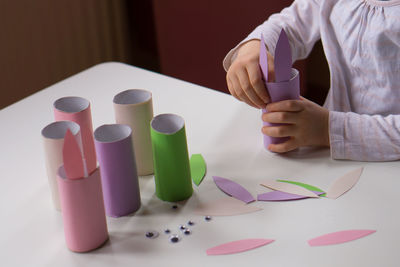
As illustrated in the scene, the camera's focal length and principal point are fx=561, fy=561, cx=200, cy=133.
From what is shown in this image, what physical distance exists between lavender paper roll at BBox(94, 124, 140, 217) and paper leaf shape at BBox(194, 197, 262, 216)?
0.09 meters

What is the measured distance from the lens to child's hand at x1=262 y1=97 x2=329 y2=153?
85cm

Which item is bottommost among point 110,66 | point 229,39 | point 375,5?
point 229,39

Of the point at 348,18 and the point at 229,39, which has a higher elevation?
the point at 348,18

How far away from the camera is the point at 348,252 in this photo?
0.67 m

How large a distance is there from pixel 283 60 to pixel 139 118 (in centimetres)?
22

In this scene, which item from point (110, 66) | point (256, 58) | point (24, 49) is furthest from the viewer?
point (24, 49)

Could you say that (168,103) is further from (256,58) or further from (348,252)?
(348,252)

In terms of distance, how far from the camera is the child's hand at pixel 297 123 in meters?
0.85

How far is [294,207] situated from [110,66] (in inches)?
24.5

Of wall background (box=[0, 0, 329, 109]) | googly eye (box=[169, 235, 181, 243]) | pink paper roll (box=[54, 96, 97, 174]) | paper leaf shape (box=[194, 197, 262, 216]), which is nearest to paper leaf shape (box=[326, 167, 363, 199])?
paper leaf shape (box=[194, 197, 262, 216])

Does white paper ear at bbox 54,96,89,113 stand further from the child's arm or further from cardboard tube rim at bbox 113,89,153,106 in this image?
the child's arm

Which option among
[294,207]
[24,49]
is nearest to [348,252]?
[294,207]

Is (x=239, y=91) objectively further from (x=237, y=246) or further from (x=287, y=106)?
(x=237, y=246)

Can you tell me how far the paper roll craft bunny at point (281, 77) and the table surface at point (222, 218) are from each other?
8 centimetres
